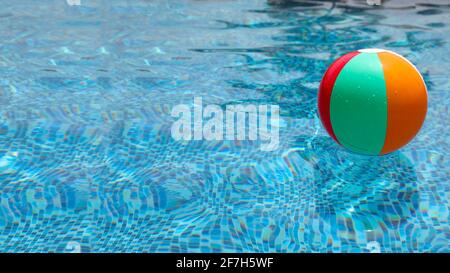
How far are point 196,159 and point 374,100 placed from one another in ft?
A: 4.71

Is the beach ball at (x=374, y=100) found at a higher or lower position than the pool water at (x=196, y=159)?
higher

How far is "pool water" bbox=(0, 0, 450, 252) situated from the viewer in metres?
3.37

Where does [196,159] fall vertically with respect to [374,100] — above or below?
below

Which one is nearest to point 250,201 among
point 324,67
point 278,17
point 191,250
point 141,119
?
point 191,250

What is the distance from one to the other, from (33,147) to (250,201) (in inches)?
74.8

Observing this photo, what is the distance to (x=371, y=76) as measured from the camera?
11.8 ft

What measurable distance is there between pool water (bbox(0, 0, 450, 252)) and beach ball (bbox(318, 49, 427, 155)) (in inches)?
14.7

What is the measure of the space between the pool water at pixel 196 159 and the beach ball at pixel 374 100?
0.37 m

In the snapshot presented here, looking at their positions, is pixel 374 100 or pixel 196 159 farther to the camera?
pixel 196 159

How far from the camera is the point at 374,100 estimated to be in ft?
11.7

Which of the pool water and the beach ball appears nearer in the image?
the pool water

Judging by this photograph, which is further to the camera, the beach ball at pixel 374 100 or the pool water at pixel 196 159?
the beach ball at pixel 374 100

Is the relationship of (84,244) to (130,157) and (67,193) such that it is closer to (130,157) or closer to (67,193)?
(67,193)

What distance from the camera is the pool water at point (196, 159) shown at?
3373 millimetres
